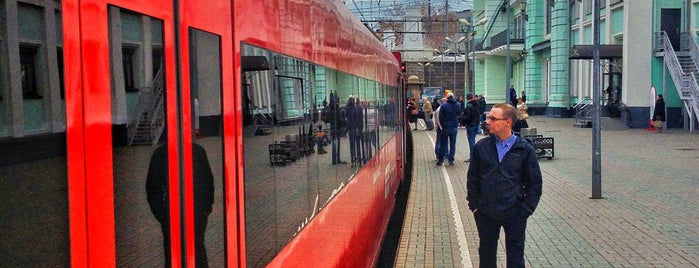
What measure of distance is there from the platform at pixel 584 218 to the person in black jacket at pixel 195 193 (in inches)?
225

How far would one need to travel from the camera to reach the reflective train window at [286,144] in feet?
10.5

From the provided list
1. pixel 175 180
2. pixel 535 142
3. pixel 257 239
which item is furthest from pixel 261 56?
pixel 535 142

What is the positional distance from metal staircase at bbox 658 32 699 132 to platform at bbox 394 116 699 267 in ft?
34.5

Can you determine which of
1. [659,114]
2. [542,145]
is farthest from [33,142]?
[659,114]

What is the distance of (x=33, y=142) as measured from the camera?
1618 mm

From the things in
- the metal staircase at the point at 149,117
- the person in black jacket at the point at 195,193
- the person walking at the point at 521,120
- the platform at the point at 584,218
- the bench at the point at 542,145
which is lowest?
the platform at the point at 584,218

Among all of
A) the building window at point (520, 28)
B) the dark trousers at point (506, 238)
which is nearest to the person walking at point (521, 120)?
the dark trousers at point (506, 238)

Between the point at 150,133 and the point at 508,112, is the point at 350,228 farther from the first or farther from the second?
the point at 150,133

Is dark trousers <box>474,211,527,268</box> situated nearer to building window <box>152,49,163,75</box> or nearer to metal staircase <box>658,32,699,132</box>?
building window <box>152,49,163,75</box>

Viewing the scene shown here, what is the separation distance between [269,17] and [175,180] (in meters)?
1.38

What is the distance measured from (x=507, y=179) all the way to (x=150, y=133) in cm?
388

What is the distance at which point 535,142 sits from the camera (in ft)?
64.4

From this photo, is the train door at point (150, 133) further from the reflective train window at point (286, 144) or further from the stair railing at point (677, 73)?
the stair railing at point (677, 73)

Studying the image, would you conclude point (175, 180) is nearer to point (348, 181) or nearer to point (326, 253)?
point (326, 253)
